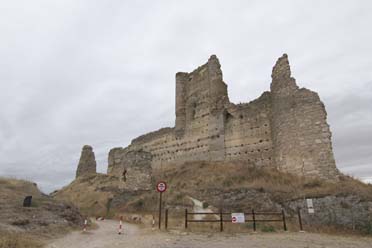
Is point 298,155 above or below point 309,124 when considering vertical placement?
below

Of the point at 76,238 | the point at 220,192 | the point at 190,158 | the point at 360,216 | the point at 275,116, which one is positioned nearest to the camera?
the point at 76,238

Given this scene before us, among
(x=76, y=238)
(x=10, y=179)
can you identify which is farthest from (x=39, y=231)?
(x=10, y=179)

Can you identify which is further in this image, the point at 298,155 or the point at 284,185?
the point at 298,155

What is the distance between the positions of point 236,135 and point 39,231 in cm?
1928

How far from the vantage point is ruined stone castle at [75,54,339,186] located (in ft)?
65.4

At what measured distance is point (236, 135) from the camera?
2783cm

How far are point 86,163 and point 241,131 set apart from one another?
24.0m

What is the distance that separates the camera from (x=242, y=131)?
2741 cm

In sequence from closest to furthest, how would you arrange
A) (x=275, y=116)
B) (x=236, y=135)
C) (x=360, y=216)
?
1. (x=360, y=216)
2. (x=275, y=116)
3. (x=236, y=135)

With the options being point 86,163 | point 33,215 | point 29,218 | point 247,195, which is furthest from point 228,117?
point 86,163

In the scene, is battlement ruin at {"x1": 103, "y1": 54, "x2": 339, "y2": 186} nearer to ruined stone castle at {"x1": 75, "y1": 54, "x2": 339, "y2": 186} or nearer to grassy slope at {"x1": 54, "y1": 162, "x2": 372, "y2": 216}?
ruined stone castle at {"x1": 75, "y1": 54, "x2": 339, "y2": 186}

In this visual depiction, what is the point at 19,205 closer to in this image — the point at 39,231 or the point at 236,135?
the point at 39,231

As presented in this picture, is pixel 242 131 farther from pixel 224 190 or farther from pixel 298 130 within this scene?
pixel 224 190

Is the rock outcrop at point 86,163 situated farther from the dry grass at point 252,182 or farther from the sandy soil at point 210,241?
the sandy soil at point 210,241
